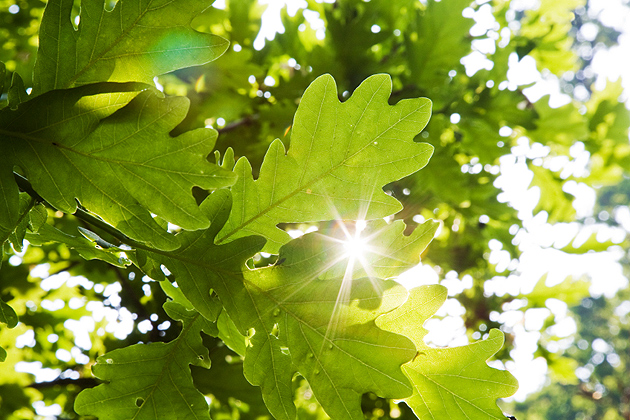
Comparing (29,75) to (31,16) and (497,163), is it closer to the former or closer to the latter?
(31,16)

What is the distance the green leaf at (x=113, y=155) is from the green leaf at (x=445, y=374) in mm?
418

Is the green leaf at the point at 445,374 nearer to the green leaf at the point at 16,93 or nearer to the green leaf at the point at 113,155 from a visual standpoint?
the green leaf at the point at 113,155

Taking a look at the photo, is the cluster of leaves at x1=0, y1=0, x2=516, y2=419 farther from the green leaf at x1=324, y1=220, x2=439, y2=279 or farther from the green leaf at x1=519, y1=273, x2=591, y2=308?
the green leaf at x1=519, y1=273, x2=591, y2=308

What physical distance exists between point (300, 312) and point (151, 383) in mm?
389

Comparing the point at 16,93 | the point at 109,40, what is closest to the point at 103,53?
the point at 109,40

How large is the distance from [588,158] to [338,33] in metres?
1.79

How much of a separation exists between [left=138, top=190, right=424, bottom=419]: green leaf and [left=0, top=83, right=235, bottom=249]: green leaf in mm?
91

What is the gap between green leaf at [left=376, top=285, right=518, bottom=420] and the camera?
87cm

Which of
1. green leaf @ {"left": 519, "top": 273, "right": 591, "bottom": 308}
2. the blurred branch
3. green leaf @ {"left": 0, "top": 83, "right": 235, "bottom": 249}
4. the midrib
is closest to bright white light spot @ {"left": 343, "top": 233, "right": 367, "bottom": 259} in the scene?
green leaf @ {"left": 0, "top": 83, "right": 235, "bottom": 249}

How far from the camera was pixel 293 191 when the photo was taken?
2.99 ft

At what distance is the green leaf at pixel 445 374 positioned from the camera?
0.87m

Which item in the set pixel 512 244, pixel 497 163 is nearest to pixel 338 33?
pixel 497 163

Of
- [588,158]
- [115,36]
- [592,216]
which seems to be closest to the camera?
[115,36]

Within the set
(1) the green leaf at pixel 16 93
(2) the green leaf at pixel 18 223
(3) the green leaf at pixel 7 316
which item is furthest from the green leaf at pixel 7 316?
(1) the green leaf at pixel 16 93
